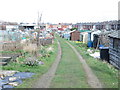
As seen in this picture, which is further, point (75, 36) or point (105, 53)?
point (75, 36)

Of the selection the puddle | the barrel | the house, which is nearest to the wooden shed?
the barrel

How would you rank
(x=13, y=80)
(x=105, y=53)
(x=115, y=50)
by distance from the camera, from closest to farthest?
(x=13, y=80)
(x=115, y=50)
(x=105, y=53)

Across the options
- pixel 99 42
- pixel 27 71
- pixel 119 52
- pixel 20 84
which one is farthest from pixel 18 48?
pixel 20 84

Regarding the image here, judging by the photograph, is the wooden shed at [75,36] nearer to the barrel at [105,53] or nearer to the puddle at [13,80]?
the barrel at [105,53]

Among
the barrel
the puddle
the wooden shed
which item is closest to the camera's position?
the puddle

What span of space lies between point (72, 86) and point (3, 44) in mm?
20562

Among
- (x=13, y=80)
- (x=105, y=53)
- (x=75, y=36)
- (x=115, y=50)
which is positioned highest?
(x=115, y=50)

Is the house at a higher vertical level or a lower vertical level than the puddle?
higher

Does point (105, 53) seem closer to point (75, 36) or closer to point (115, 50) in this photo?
point (115, 50)

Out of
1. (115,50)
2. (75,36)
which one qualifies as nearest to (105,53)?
(115,50)

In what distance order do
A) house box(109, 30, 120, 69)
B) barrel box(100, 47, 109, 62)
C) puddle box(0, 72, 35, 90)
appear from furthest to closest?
barrel box(100, 47, 109, 62) → house box(109, 30, 120, 69) → puddle box(0, 72, 35, 90)

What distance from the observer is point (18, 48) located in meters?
26.8

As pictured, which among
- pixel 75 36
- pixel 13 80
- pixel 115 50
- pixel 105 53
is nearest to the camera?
pixel 13 80

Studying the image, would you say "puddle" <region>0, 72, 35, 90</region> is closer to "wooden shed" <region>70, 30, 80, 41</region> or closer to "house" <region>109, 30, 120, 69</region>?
"house" <region>109, 30, 120, 69</region>
